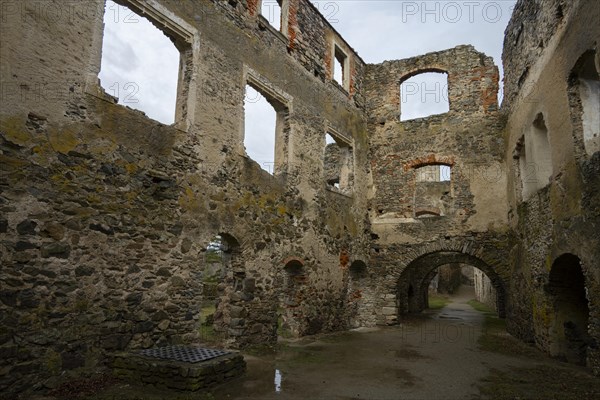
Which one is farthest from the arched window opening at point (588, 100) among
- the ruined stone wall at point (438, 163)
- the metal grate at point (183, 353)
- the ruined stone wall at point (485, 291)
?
the ruined stone wall at point (485, 291)

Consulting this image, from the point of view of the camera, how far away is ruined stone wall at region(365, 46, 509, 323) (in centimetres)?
1166

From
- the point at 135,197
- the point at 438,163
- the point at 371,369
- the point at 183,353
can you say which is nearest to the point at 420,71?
the point at 438,163

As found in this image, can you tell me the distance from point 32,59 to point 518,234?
9.87m

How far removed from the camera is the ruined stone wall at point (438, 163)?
11.7 meters

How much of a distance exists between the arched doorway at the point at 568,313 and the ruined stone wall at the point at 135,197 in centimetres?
475

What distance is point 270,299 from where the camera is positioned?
27.5 feet

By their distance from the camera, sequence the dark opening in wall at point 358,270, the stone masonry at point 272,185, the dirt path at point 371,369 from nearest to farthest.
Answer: the stone masonry at point 272,185 → the dirt path at point 371,369 → the dark opening in wall at point 358,270

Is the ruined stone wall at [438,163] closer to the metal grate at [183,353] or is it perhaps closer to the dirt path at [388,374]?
the dirt path at [388,374]

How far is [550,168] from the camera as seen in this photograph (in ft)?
27.4

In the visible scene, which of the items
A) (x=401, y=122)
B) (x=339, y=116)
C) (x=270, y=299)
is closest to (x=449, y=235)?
(x=401, y=122)

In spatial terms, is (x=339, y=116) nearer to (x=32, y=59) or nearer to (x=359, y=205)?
(x=359, y=205)

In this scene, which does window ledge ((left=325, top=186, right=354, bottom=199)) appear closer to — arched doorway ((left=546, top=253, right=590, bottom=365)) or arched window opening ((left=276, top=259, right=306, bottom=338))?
arched window opening ((left=276, top=259, right=306, bottom=338))

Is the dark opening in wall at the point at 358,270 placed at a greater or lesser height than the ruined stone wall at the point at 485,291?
greater

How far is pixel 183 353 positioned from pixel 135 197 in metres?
2.23
